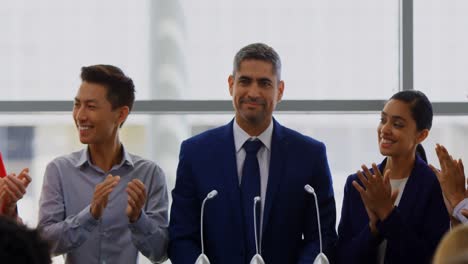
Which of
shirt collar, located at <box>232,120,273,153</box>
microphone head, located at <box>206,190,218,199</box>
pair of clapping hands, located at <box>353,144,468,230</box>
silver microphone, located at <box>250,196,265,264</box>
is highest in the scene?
shirt collar, located at <box>232,120,273,153</box>

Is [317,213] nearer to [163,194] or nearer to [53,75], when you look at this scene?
[163,194]

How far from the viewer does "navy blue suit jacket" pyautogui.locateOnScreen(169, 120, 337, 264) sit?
3367 millimetres

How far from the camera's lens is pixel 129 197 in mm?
3189

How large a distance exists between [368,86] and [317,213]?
1543 millimetres

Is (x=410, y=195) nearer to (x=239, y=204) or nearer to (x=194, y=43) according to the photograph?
(x=239, y=204)

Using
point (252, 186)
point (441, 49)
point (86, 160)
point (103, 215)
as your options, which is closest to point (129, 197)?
point (103, 215)

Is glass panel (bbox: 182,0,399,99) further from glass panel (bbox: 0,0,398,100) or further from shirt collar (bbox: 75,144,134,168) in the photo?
shirt collar (bbox: 75,144,134,168)

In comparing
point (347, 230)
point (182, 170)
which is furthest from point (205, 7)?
point (347, 230)

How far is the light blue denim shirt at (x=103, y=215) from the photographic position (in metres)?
3.28

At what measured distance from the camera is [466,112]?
4.62m

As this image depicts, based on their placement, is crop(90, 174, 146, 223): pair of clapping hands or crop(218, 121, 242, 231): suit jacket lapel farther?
crop(218, 121, 242, 231): suit jacket lapel

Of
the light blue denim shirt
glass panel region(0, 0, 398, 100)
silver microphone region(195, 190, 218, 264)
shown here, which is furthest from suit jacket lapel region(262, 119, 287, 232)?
glass panel region(0, 0, 398, 100)

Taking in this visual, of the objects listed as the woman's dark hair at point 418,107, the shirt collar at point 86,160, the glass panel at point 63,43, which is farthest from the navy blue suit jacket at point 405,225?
the glass panel at point 63,43

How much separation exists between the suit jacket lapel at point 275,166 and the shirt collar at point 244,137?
20mm
